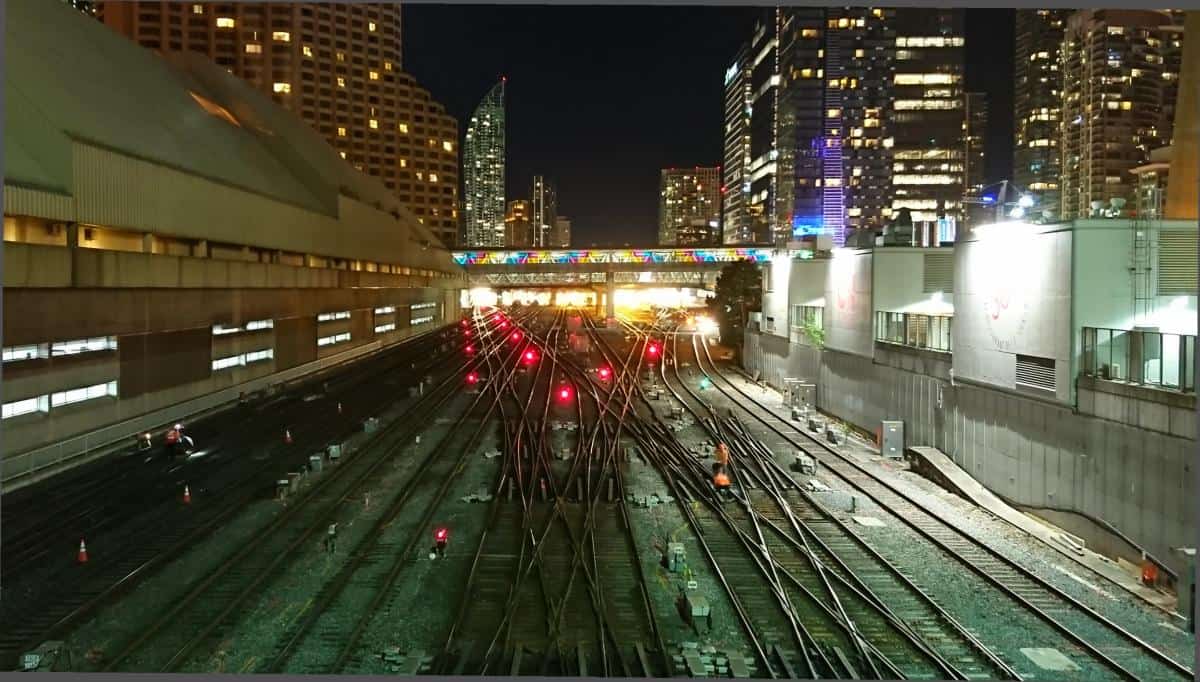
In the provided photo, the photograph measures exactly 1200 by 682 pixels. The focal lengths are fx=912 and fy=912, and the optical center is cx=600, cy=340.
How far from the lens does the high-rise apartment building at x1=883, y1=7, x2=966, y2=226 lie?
473ft

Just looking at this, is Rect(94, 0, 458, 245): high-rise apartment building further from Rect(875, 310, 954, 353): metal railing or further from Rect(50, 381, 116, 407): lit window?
Rect(875, 310, 954, 353): metal railing

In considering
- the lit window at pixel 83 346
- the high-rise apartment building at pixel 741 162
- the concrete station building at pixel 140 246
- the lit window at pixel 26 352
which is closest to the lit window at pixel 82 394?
the concrete station building at pixel 140 246

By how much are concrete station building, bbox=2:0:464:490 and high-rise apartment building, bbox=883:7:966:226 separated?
391 ft

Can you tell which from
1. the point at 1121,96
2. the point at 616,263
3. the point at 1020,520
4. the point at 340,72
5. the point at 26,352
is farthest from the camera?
the point at 1121,96

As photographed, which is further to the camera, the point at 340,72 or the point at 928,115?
the point at 928,115

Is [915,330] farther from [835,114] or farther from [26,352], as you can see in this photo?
[835,114]

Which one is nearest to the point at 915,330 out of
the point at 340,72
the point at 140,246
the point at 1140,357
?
the point at 1140,357

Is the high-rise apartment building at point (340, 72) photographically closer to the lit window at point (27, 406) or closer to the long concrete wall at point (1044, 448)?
the lit window at point (27, 406)

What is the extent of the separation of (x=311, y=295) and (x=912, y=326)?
25.7m

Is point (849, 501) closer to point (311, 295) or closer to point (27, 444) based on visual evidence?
point (27, 444)

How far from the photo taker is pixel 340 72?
12719cm

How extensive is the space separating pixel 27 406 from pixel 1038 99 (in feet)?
616

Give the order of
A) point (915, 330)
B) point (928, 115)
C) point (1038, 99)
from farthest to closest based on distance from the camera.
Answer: point (1038, 99) → point (928, 115) → point (915, 330)

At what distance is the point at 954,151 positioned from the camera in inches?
5689
